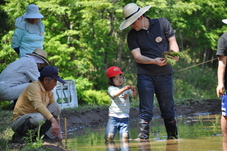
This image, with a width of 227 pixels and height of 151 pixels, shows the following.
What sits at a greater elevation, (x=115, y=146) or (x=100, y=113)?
(x=115, y=146)

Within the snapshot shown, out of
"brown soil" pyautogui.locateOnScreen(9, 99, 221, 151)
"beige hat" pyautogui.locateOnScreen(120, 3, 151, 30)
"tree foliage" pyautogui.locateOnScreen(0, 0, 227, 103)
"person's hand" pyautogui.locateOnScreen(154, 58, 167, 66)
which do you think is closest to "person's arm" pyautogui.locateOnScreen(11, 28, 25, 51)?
"brown soil" pyautogui.locateOnScreen(9, 99, 221, 151)

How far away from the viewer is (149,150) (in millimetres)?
5379

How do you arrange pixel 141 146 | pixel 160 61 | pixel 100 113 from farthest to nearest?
pixel 100 113 → pixel 160 61 → pixel 141 146

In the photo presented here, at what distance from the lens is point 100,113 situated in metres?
11.7

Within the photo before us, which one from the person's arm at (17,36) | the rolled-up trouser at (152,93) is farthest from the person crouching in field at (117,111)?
the person's arm at (17,36)

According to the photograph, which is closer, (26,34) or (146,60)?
(146,60)

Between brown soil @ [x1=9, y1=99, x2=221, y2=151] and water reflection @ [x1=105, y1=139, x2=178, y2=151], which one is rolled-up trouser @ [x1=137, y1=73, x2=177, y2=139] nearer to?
water reflection @ [x1=105, y1=139, x2=178, y2=151]

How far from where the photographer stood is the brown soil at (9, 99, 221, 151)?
998 cm

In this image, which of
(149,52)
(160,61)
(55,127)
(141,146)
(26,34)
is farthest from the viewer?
(26,34)

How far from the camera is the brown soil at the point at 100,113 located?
9984 mm

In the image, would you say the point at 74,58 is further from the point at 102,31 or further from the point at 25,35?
the point at 25,35

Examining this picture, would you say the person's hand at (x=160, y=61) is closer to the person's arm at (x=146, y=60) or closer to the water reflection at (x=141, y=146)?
the person's arm at (x=146, y=60)

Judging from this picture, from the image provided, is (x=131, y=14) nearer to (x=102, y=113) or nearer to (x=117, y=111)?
(x=117, y=111)

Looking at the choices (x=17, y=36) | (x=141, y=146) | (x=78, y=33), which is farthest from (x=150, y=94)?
(x=78, y=33)
